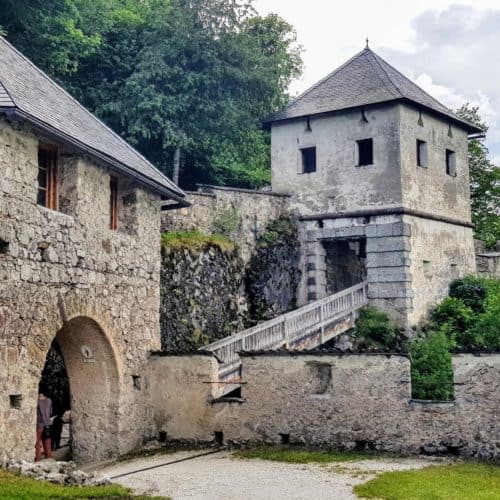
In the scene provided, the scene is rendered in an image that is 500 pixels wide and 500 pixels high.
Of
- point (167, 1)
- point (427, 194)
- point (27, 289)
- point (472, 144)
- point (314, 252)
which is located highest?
point (167, 1)

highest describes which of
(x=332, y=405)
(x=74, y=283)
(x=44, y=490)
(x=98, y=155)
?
(x=98, y=155)

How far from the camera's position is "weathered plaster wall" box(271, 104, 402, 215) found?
2419 centimetres

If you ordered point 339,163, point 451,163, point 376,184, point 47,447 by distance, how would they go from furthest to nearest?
point 451,163 < point 339,163 < point 376,184 < point 47,447

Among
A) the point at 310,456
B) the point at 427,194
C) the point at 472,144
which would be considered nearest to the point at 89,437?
the point at 310,456

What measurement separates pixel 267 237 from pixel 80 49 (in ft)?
30.5

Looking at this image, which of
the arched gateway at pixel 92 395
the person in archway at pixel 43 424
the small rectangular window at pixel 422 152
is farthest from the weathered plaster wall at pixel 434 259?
the person in archway at pixel 43 424

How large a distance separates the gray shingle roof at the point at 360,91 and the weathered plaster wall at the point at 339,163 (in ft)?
1.21

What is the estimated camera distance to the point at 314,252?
2522 cm

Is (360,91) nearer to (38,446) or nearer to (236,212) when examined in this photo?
(236,212)

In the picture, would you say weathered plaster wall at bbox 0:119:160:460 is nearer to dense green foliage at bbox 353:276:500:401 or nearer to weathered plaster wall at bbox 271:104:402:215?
dense green foliage at bbox 353:276:500:401

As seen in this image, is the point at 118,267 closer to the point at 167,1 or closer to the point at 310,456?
the point at 310,456

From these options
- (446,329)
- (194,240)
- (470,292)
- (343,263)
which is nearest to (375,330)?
(446,329)

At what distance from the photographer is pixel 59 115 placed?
13242mm

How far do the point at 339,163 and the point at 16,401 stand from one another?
635 inches
